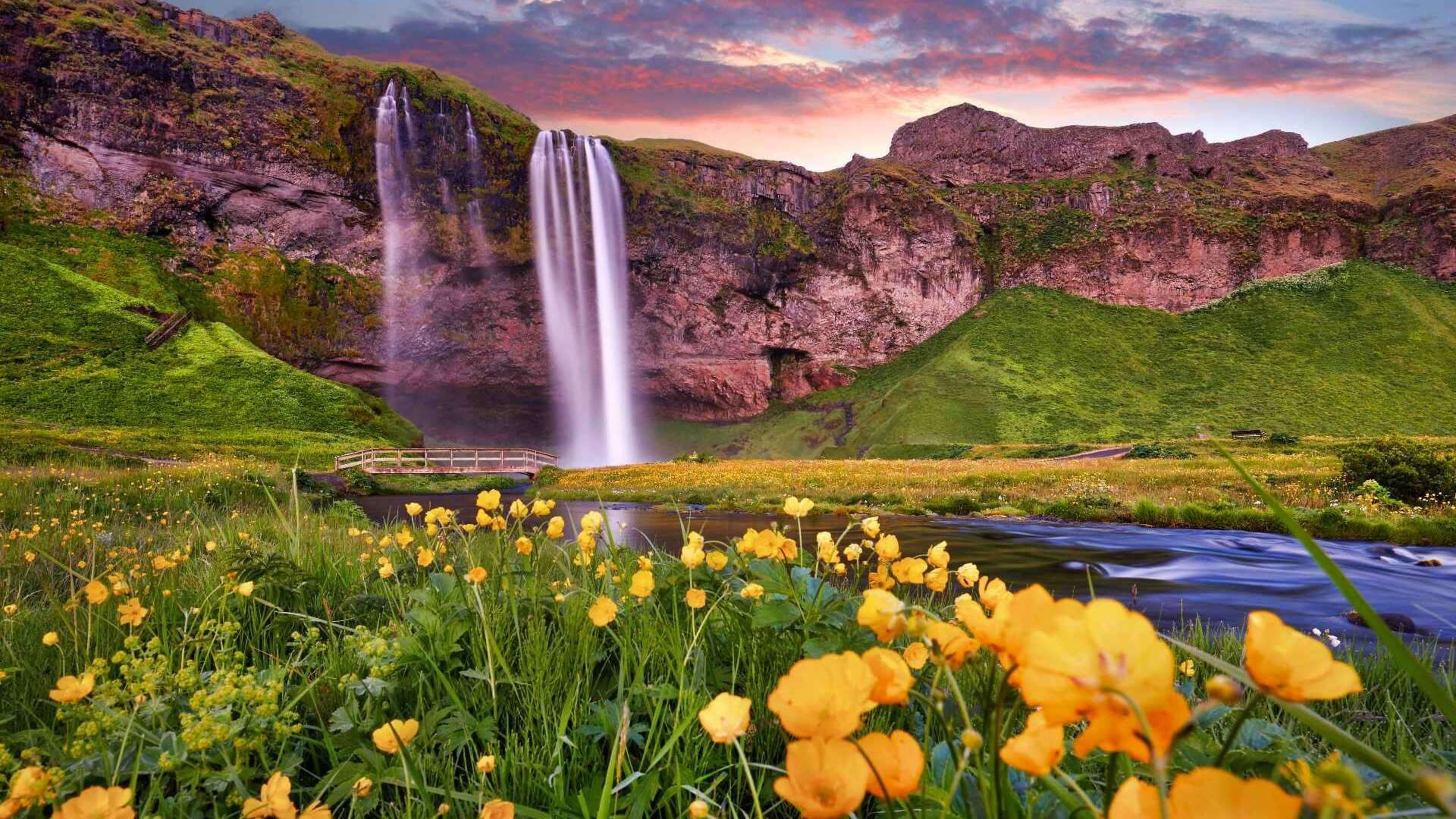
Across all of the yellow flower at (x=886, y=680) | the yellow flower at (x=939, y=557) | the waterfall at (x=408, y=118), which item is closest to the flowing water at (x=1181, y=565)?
the yellow flower at (x=939, y=557)

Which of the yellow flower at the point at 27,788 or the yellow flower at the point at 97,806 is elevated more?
the yellow flower at the point at 97,806

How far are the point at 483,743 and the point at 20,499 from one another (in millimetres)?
9528

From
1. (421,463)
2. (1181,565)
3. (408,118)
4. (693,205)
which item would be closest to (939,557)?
(1181,565)

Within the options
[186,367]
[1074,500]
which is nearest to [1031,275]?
[1074,500]

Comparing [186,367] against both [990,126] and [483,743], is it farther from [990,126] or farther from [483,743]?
[990,126]

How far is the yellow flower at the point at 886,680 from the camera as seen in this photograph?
74 cm

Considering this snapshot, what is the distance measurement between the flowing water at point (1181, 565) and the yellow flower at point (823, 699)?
164 inches

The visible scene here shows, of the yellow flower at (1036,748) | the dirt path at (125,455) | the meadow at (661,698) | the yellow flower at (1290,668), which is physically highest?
the yellow flower at (1290,668)

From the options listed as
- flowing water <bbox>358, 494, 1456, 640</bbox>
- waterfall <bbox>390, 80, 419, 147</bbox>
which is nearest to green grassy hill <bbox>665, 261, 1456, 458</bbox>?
waterfall <bbox>390, 80, 419, 147</bbox>

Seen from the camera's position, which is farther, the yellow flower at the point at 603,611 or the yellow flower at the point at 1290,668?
the yellow flower at the point at 603,611

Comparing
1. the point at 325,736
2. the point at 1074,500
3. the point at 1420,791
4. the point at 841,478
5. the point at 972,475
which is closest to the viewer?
the point at 1420,791

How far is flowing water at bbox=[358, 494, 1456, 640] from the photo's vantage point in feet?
24.2

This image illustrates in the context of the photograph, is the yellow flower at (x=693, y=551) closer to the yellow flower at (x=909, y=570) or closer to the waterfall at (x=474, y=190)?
the yellow flower at (x=909, y=570)

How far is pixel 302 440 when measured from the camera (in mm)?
33031
